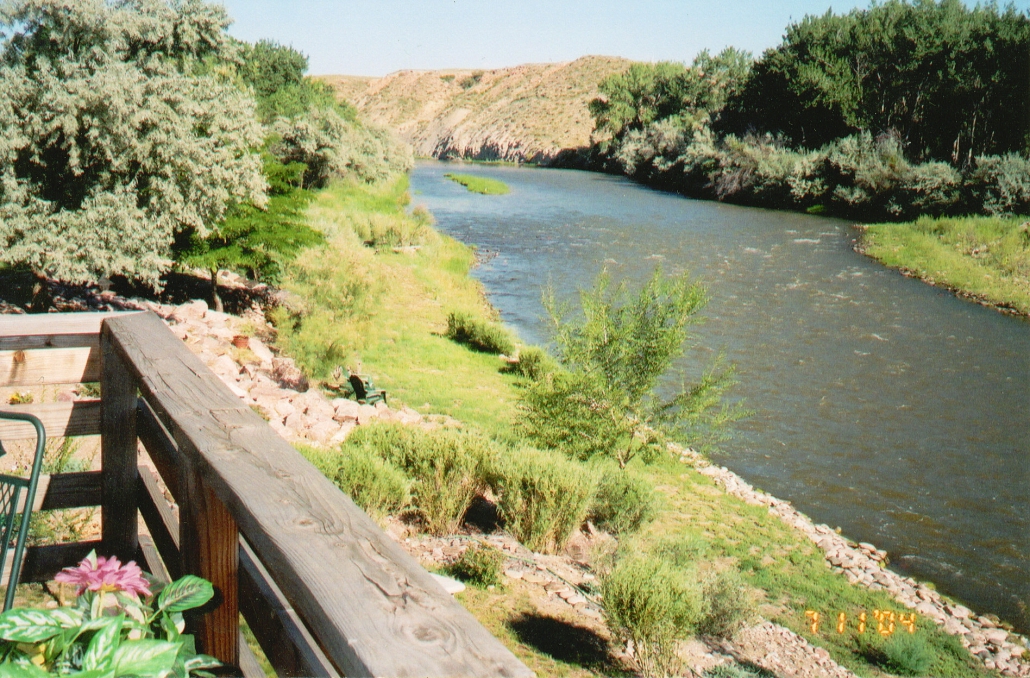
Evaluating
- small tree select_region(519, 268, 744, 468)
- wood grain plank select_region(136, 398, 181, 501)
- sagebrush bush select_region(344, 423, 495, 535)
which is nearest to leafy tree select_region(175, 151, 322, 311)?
small tree select_region(519, 268, 744, 468)

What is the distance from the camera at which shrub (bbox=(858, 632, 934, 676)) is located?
7.21 m

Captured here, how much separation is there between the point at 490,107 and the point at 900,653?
13428 cm

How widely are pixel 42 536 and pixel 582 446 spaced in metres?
8.41

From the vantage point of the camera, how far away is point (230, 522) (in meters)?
1.44

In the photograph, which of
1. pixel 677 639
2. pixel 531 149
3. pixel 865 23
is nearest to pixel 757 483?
pixel 677 639

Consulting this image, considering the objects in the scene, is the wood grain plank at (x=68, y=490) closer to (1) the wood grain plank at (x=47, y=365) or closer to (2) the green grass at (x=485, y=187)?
(1) the wood grain plank at (x=47, y=365)

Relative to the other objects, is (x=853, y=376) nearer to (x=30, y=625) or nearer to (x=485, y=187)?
(x=30, y=625)

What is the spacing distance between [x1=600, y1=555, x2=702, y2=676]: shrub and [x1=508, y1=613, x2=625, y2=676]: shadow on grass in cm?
23

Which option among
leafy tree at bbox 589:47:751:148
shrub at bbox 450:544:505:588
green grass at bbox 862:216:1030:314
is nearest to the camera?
shrub at bbox 450:544:505:588

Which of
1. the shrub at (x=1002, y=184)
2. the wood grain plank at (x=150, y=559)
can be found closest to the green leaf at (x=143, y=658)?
the wood grain plank at (x=150, y=559)

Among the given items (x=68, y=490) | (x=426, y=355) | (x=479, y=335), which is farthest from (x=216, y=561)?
(x=479, y=335)

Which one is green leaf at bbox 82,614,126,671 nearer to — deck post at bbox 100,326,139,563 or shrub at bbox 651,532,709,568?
deck post at bbox 100,326,139,563

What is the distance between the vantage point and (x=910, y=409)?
1554 cm
